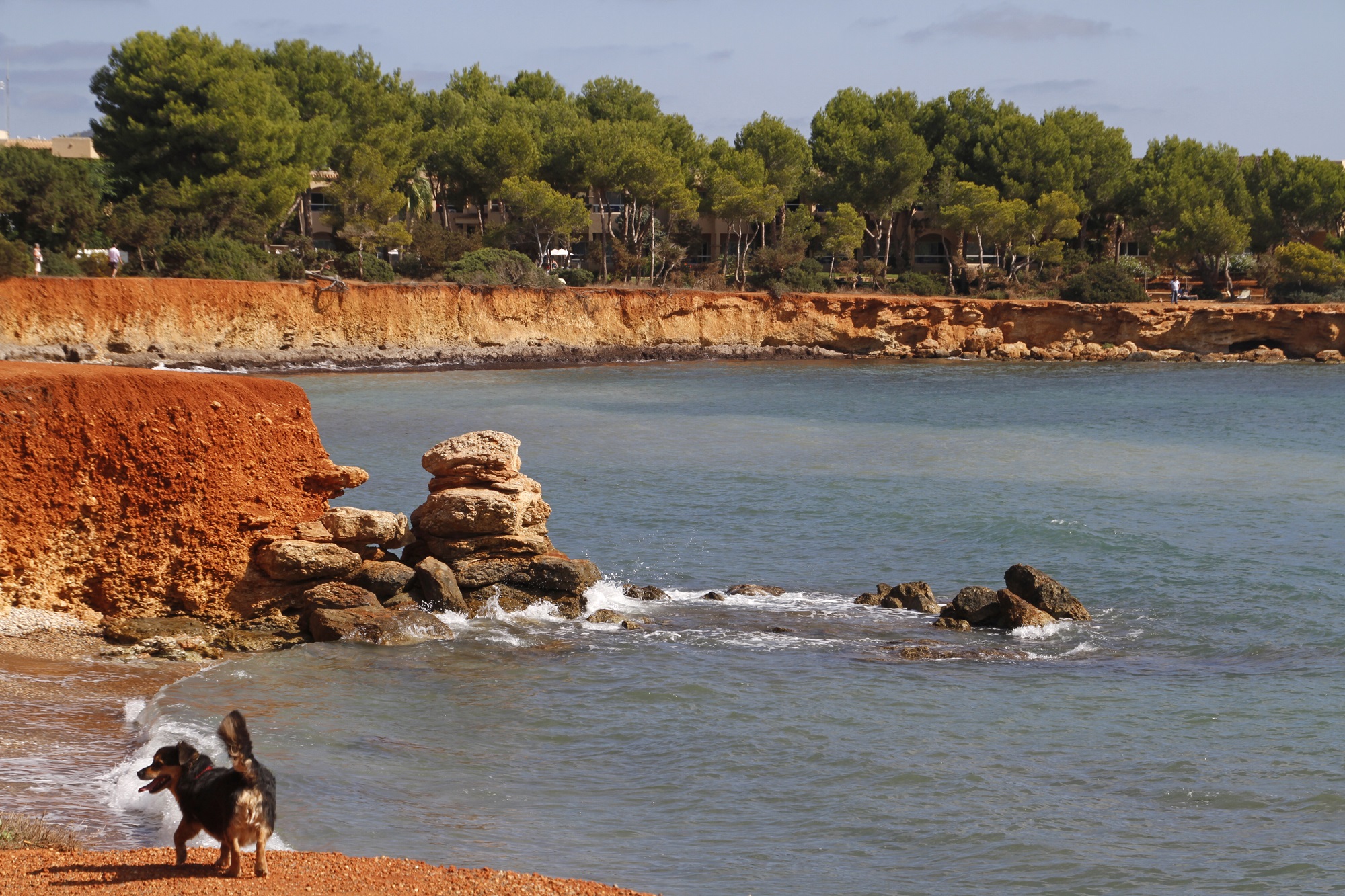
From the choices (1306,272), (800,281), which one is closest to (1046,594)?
(800,281)

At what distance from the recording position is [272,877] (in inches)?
276

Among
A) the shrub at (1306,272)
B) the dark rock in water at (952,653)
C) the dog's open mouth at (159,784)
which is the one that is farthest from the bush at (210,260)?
the shrub at (1306,272)

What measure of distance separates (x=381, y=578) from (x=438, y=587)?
701 mm

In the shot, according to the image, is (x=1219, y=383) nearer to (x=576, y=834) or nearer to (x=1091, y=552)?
(x=1091, y=552)

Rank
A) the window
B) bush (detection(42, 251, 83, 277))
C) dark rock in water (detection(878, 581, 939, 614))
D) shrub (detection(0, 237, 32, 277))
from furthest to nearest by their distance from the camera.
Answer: the window, bush (detection(42, 251, 83, 277)), shrub (detection(0, 237, 32, 277)), dark rock in water (detection(878, 581, 939, 614))

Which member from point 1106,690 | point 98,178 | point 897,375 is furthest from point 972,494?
point 98,178

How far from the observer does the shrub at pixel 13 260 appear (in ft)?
141

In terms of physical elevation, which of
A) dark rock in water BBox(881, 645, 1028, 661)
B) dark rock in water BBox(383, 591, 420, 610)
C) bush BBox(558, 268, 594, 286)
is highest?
bush BBox(558, 268, 594, 286)

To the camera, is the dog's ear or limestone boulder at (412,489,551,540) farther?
limestone boulder at (412,489,551,540)

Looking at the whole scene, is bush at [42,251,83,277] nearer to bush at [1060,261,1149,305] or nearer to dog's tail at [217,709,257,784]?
dog's tail at [217,709,257,784]

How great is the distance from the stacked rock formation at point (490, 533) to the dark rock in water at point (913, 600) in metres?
3.96

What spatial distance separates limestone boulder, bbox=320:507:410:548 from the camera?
14.9m

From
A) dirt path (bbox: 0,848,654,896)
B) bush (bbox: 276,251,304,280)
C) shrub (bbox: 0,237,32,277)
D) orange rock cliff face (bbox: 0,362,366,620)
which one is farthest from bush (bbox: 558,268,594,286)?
dirt path (bbox: 0,848,654,896)

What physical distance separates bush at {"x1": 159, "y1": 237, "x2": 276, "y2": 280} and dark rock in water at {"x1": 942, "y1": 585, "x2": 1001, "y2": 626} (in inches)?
1643
